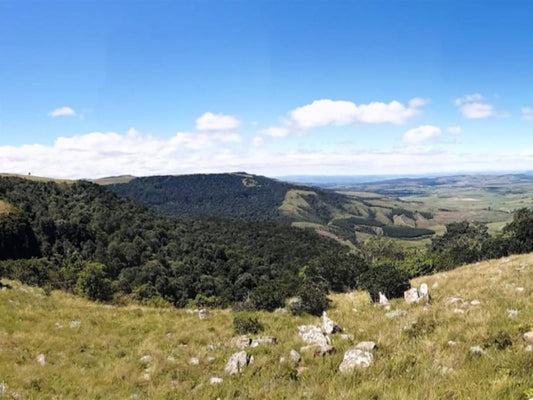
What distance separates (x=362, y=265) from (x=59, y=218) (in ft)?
283

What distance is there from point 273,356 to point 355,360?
254cm

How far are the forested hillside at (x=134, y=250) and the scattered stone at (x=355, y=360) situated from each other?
3542 centimetres

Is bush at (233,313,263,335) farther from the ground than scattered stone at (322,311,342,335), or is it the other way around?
scattered stone at (322,311,342,335)

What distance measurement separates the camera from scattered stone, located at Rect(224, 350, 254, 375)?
9.66 m

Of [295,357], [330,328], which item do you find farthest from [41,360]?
[330,328]

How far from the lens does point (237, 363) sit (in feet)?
32.5

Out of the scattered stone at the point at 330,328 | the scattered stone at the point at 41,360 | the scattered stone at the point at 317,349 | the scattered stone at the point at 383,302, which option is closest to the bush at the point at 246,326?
the scattered stone at the point at 330,328

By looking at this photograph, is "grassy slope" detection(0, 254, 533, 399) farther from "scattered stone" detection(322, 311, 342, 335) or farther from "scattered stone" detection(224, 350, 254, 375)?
"scattered stone" detection(322, 311, 342, 335)

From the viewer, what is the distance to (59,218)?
99125mm

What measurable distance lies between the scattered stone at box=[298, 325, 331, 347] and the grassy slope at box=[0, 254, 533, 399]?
1.04 ft

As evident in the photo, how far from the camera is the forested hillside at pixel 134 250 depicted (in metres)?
65.2

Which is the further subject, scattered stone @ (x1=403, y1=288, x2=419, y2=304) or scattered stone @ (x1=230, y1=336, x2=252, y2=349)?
scattered stone @ (x1=403, y1=288, x2=419, y2=304)

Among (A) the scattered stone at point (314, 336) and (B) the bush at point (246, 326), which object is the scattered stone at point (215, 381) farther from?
(B) the bush at point (246, 326)

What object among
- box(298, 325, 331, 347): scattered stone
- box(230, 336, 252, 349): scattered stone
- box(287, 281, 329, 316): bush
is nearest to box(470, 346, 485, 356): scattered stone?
box(298, 325, 331, 347): scattered stone
